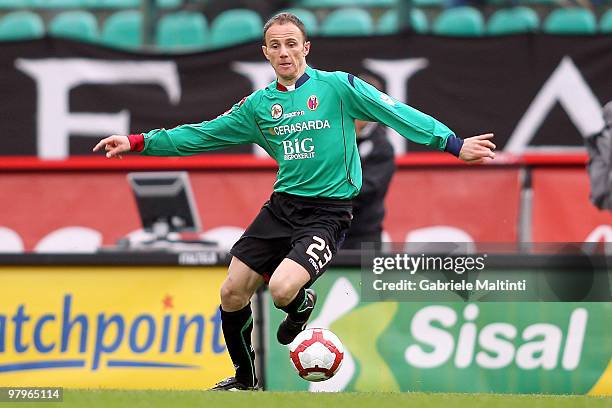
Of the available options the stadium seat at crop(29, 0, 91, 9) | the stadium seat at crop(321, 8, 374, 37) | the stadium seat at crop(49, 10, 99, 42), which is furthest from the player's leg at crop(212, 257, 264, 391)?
the stadium seat at crop(29, 0, 91, 9)

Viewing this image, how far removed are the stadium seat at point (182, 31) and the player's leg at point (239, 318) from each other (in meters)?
7.00

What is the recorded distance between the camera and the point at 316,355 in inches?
257

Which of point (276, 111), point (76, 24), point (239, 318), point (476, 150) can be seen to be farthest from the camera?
point (76, 24)

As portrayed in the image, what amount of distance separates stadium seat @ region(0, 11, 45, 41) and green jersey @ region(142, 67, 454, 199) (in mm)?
7800

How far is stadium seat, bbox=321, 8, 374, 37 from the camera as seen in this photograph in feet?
44.0

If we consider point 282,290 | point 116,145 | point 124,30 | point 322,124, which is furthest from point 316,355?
point 124,30

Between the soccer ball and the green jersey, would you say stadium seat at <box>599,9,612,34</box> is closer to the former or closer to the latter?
the green jersey

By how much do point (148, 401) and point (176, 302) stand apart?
2131 mm

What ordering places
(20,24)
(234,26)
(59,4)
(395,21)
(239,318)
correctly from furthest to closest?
(59,4) → (20,24) → (234,26) → (395,21) → (239,318)

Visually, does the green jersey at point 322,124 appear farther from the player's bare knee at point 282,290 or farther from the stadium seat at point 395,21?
the stadium seat at point 395,21

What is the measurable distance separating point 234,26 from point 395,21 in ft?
6.24

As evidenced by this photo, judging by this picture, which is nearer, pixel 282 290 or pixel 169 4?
pixel 282 290

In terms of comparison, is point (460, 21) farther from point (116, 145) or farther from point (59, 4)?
point (116, 145)

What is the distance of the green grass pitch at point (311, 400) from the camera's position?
5.89m
